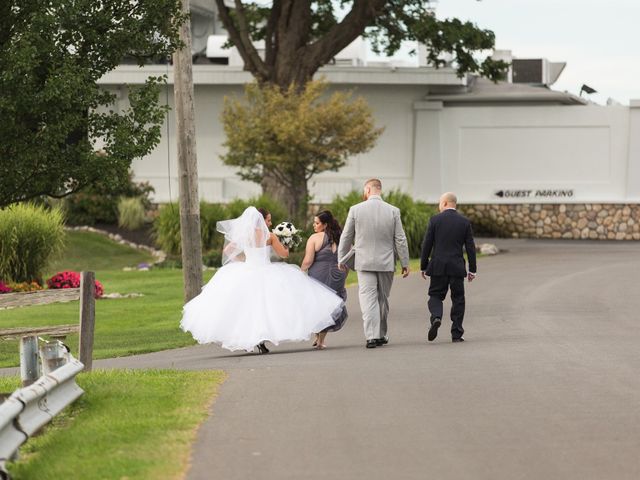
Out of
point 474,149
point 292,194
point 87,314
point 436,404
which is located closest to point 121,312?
point 87,314

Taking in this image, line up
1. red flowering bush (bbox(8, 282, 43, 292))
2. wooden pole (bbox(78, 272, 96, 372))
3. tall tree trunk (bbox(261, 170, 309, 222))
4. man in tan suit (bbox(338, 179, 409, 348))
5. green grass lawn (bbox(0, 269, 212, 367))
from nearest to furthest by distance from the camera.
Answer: wooden pole (bbox(78, 272, 96, 372))
man in tan suit (bbox(338, 179, 409, 348))
green grass lawn (bbox(0, 269, 212, 367))
red flowering bush (bbox(8, 282, 43, 292))
tall tree trunk (bbox(261, 170, 309, 222))

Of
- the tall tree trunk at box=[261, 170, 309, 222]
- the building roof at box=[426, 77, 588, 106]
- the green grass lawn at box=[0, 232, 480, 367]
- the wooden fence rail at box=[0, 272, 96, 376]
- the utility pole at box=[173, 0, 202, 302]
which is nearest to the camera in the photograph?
A: the wooden fence rail at box=[0, 272, 96, 376]

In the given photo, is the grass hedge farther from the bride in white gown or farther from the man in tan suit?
the man in tan suit

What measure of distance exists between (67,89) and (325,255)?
3.89 metres

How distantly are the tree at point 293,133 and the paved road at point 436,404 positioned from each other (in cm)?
1723

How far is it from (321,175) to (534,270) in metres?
15.6

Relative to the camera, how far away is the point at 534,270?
105 feet

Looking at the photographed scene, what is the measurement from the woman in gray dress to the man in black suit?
45.0 inches

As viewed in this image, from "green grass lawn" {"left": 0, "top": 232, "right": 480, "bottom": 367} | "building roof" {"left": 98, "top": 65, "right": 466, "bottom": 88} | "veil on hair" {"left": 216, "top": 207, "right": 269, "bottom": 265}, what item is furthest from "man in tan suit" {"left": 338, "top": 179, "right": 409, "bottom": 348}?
"building roof" {"left": 98, "top": 65, "right": 466, "bottom": 88}

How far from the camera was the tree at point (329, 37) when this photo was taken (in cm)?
3884

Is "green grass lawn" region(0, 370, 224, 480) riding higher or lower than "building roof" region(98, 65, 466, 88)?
lower

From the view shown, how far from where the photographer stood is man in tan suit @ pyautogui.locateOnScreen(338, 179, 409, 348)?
16.6 meters

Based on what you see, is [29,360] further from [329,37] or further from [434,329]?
[329,37]

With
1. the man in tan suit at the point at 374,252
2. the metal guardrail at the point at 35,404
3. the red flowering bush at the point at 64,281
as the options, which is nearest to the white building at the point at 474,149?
the red flowering bush at the point at 64,281
